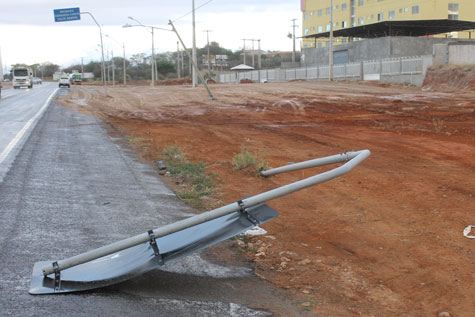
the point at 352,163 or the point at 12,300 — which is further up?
the point at 352,163

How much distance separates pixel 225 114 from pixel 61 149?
11.4m

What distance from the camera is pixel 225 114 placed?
23.8 metres

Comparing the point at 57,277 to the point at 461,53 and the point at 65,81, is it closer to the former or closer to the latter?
the point at 461,53

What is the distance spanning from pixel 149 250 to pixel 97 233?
165cm

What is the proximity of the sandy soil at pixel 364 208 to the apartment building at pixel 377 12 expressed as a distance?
169ft

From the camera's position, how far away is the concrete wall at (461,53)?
37312 millimetres


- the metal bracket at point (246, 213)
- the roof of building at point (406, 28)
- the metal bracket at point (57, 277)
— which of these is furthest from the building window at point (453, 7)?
the metal bracket at point (57, 277)

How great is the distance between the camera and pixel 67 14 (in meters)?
54.0

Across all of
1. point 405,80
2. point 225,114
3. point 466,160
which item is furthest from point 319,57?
point 466,160

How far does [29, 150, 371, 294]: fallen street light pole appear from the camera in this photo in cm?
453

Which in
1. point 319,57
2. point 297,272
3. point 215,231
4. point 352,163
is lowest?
point 297,272

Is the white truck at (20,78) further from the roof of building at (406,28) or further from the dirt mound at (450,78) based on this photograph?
the dirt mound at (450,78)

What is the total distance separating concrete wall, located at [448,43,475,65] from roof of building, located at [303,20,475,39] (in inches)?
730

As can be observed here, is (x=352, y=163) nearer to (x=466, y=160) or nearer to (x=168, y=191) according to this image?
(x=168, y=191)
